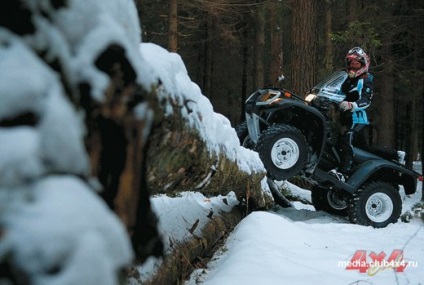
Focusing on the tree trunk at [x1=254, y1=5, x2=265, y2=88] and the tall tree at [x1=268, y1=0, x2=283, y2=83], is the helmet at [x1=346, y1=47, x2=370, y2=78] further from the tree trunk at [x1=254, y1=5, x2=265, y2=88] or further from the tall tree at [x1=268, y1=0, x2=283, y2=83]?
the tree trunk at [x1=254, y1=5, x2=265, y2=88]

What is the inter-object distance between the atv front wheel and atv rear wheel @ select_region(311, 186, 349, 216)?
2.13 feet

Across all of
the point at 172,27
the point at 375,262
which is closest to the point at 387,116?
the point at 172,27

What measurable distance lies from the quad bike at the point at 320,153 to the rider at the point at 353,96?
12cm

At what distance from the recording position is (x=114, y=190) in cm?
135

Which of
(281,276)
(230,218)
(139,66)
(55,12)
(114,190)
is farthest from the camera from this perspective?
(230,218)

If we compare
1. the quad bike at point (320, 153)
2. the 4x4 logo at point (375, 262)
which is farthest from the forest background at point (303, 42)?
the 4x4 logo at point (375, 262)

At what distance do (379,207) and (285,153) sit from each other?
7.43 feet

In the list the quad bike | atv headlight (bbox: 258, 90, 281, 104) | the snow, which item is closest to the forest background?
the quad bike

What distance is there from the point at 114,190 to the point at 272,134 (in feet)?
14.5

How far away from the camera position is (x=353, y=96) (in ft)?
22.0

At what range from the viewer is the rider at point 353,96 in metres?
6.57

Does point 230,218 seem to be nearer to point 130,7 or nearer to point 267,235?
point 267,235

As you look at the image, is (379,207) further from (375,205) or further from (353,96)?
(353,96)

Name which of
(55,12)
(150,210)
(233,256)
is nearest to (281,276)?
(233,256)
